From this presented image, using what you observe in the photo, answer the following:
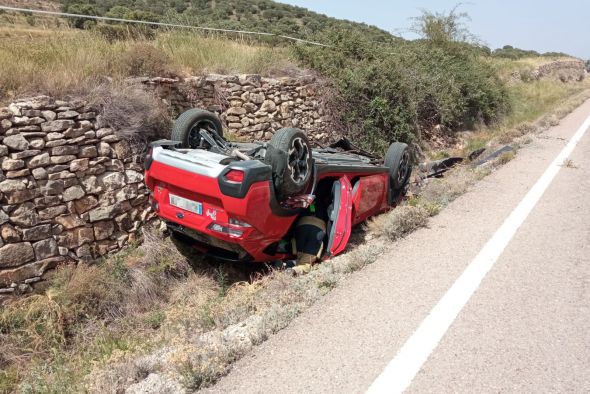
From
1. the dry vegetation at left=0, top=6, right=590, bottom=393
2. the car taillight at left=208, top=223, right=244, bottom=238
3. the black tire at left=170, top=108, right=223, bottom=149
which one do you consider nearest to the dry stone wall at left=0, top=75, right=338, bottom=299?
the dry vegetation at left=0, top=6, right=590, bottom=393

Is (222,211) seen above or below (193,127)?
below

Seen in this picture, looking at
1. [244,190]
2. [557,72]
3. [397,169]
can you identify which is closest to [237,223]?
[244,190]

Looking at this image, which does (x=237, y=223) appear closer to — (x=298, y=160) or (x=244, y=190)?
(x=244, y=190)

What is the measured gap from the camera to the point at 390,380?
3.02 meters

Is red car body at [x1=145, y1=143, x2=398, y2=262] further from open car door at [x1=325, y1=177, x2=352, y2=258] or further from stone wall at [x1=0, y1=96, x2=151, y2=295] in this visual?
stone wall at [x1=0, y1=96, x2=151, y2=295]

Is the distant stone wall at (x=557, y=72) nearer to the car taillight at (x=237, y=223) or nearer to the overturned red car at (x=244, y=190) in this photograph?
the overturned red car at (x=244, y=190)

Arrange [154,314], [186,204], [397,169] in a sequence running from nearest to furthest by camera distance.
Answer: [186,204], [154,314], [397,169]

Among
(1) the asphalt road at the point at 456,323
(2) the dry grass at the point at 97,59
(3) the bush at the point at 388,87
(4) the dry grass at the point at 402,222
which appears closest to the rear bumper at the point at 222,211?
(1) the asphalt road at the point at 456,323

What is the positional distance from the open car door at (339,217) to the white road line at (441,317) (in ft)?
5.31

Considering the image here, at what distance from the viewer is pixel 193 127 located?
246 inches

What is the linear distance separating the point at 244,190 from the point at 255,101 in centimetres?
591

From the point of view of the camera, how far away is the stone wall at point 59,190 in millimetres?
5539

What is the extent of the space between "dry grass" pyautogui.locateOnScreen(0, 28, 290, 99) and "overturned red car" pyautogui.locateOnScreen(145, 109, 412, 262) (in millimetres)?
2049

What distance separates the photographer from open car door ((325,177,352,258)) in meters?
5.93
